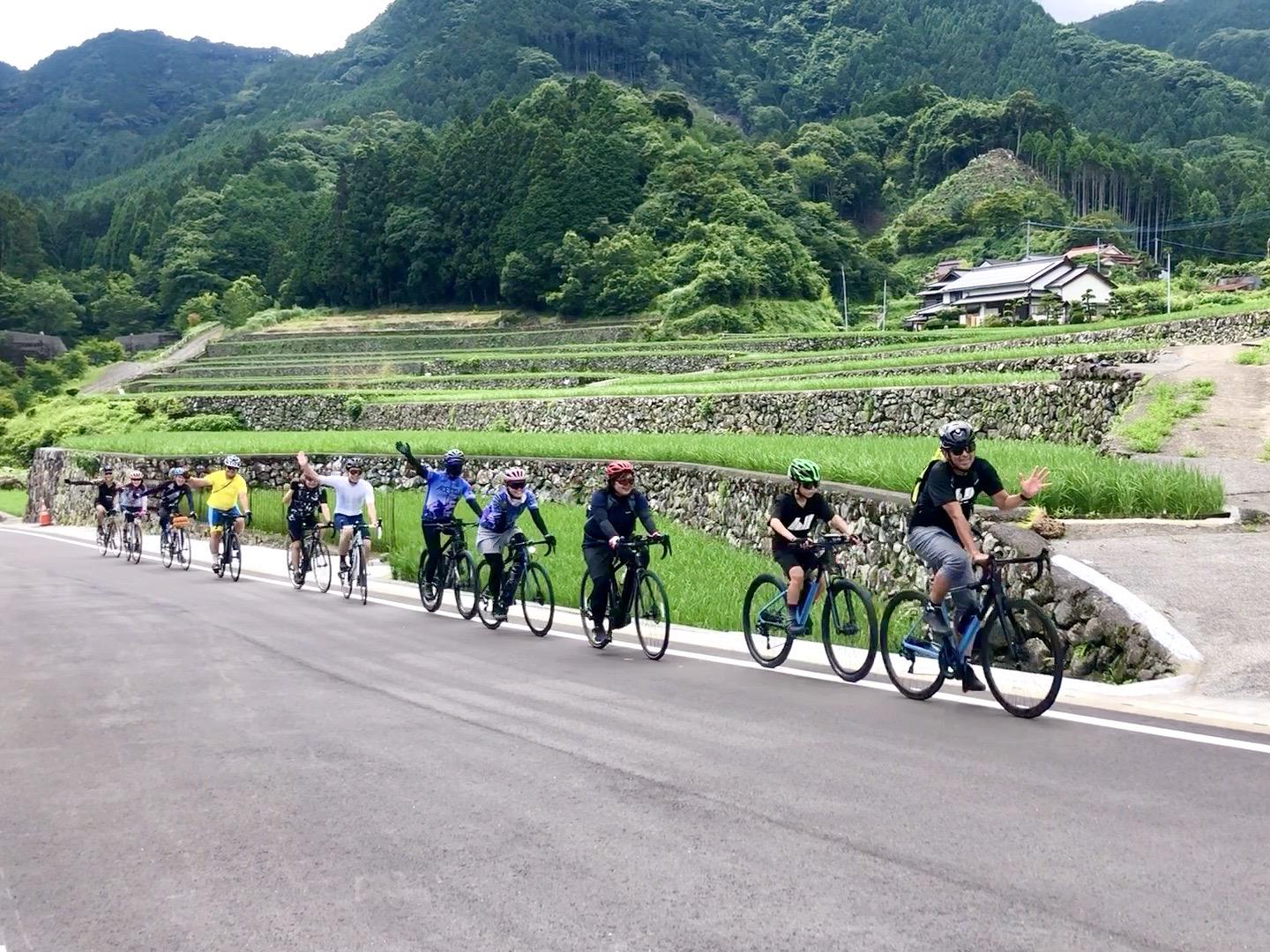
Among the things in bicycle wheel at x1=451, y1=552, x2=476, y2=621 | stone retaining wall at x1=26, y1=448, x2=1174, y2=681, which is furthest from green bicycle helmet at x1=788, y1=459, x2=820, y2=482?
bicycle wheel at x1=451, y1=552, x2=476, y2=621

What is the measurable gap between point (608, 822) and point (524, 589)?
23.1ft

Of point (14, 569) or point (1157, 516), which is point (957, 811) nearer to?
point (1157, 516)

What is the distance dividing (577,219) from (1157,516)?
80657mm

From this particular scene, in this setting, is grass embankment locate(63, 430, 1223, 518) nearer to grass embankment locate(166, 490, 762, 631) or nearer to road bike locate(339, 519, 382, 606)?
grass embankment locate(166, 490, 762, 631)

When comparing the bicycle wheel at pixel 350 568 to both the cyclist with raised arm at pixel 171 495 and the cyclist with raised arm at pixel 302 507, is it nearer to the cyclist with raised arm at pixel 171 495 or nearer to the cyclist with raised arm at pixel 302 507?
the cyclist with raised arm at pixel 302 507

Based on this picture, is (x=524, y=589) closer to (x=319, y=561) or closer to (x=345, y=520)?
(x=345, y=520)

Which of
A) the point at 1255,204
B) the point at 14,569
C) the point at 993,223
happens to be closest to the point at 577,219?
the point at 993,223

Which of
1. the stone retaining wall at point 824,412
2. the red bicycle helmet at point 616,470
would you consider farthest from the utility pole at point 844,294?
the red bicycle helmet at point 616,470

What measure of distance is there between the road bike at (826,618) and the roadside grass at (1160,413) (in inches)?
323

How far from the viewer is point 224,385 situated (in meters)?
61.1

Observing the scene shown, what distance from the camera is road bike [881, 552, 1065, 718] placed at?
7.36 m

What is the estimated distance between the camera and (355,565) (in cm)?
1630

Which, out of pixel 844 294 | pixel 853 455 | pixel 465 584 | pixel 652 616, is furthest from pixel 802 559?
pixel 844 294

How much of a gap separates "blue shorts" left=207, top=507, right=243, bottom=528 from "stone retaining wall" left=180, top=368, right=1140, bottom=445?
11.9 metres
